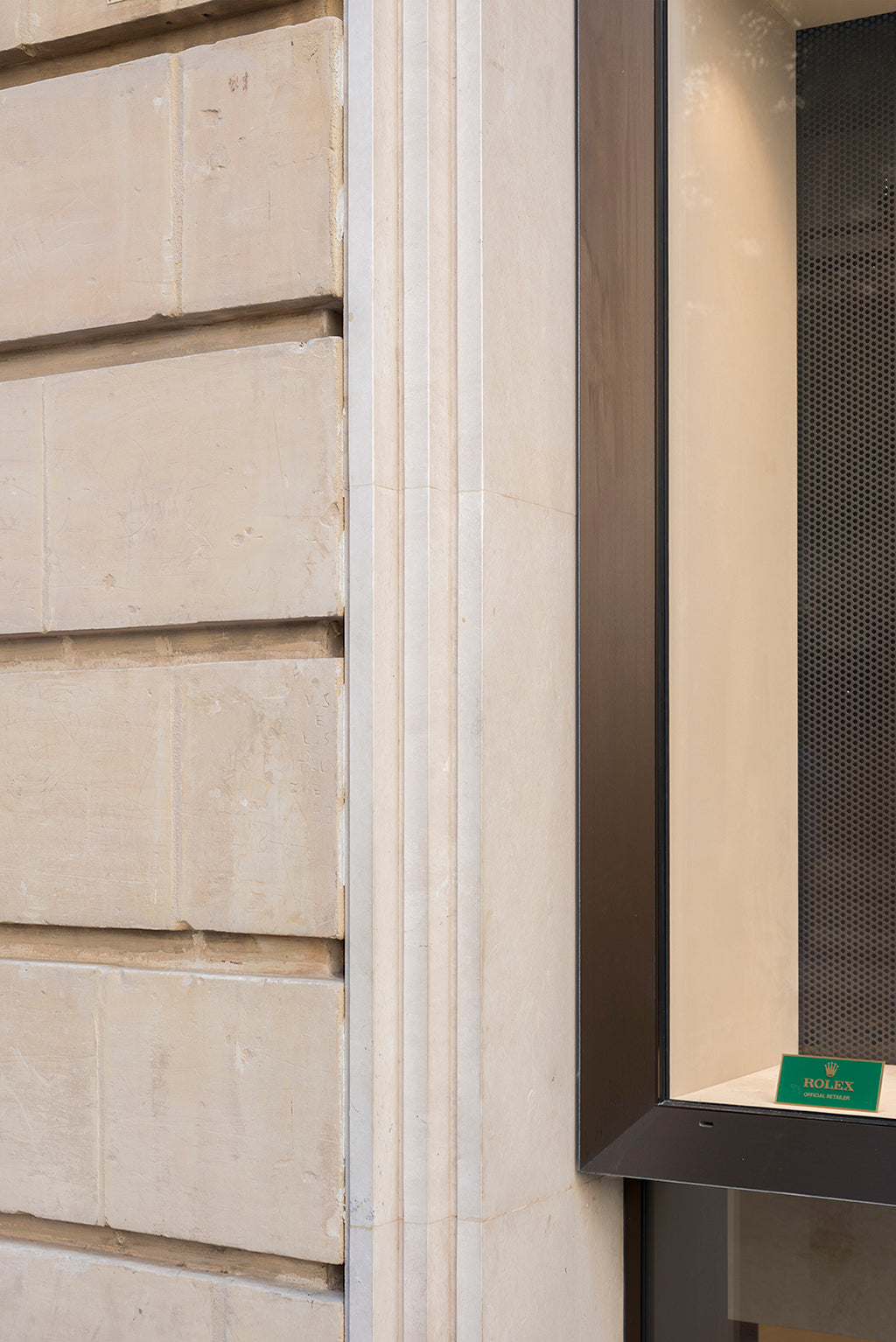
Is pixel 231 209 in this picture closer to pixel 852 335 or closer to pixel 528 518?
pixel 528 518

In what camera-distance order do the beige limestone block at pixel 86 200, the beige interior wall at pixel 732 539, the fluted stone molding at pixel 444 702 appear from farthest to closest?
the beige interior wall at pixel 732 539 → the beige limestone block at pixel 86 200 → the fluted stone molding at pixel 444 702

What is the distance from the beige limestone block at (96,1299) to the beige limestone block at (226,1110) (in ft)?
0.29

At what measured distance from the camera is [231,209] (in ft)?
8.15

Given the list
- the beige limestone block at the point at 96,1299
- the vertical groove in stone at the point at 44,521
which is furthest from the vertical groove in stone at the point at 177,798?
the beige limestone block at the point at 96,1299

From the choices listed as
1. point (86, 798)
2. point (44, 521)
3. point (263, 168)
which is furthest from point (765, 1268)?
point (263, 168)

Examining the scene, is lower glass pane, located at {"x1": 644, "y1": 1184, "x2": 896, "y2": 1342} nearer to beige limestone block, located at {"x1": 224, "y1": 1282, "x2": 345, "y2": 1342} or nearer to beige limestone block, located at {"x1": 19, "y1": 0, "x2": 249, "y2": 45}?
beige limestone block, located at {"x1": 224, "y1": 1282, "x2": 345, "y2": 1342}

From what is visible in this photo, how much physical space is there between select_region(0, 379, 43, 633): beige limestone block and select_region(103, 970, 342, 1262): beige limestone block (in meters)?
0.74

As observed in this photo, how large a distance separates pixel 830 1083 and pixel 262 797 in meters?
1.16

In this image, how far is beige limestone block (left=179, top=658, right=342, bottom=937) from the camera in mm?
2361

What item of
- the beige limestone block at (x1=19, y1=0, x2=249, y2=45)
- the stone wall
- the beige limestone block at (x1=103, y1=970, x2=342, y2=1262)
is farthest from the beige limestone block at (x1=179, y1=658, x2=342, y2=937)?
the beige limestone block at (x1=19, y1=0, x2=249, y2=45)

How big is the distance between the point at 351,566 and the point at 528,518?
0.37 meters

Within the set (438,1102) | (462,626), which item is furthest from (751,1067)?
(462,626)

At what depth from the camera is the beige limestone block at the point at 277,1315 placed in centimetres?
233

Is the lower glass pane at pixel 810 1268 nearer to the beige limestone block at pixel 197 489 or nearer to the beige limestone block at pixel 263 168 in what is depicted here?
the beige limestone block at pixel 197 489
